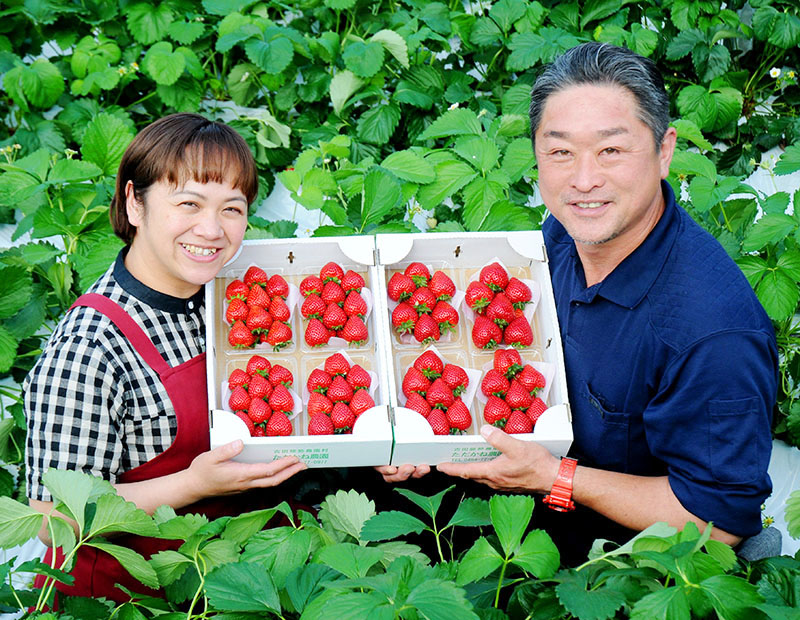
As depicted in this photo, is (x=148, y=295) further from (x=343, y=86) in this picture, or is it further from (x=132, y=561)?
(x=343, y=86)

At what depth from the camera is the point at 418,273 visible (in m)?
1.75

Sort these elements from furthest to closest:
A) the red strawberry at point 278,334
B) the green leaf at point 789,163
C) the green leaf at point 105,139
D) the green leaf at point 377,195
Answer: the green leaf at point 105,139, the green leaf at point 789,163, the green leaf at point 377,195, the red strawberry at point 278,334

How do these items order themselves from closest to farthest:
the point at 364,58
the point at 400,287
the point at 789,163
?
the point at 400,287, the point at 789,163, the point at 364,58

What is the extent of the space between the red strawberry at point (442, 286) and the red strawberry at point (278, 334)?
→ 13.2 inches

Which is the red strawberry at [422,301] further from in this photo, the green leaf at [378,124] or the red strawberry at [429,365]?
the green leaf at [378,124]

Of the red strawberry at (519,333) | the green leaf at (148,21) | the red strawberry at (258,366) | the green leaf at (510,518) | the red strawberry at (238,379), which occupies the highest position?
the green leaf at (148,21)

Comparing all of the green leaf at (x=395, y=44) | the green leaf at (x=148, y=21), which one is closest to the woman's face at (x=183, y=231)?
the green leaf at (x=395, y=44)

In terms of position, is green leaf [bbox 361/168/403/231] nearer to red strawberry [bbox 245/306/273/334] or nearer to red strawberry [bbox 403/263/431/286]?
red strawberry [bbox 403/263/431/286]

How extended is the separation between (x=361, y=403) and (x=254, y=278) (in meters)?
0.40

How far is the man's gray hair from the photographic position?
1.43 meters

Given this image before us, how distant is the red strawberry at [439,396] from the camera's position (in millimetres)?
1575

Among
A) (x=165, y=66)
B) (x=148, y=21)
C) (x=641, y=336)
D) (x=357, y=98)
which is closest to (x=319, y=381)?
(x=641, y=336)

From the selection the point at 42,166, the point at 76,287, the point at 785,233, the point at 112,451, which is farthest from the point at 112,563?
the point at 785,233

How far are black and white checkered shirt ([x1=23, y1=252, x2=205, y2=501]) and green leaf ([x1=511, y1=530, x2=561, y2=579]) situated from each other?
0.94 metres
